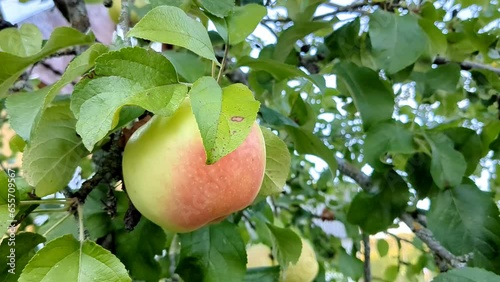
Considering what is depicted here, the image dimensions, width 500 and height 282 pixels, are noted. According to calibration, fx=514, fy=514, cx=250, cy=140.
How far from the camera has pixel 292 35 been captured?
0.77 metres

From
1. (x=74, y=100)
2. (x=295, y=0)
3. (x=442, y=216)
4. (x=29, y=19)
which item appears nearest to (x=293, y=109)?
(x=295, y=0)

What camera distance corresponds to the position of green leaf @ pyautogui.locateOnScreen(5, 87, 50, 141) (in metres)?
0.45

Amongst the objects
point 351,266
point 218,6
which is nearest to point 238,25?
point 218,6

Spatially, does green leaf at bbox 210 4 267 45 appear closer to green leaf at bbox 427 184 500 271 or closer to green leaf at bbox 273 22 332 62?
green leaf at bbox 273 22 332 62

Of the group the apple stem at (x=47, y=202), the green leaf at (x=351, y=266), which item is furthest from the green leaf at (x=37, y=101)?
the green leaf at (x=351, y=266)

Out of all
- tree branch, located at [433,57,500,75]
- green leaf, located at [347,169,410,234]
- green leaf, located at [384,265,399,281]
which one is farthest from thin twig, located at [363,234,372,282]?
tree branch, located at [433,57,500,75]

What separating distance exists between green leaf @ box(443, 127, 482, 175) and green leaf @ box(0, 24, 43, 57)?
24.8 inches

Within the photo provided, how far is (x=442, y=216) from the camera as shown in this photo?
773 mm

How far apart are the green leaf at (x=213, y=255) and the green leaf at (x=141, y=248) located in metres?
0.04

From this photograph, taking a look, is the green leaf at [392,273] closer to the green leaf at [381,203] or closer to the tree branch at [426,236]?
the tree branch at [426,236]

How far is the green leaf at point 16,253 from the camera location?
0.53 meters

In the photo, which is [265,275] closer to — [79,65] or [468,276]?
[468,276]

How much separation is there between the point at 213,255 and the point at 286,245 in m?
0.15

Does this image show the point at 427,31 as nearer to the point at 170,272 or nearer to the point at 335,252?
the point at 170,272
